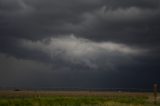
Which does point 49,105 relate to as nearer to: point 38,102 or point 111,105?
point 38,102

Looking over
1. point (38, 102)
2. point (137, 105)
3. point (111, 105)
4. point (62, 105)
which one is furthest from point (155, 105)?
point (38, 102)

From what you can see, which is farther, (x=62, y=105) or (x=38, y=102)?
(x=38, y=102)

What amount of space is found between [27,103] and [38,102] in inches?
83.8

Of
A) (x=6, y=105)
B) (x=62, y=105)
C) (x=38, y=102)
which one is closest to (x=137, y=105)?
(x=62, y=105)

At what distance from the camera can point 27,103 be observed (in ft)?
161

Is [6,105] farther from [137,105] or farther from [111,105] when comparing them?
[137,105]

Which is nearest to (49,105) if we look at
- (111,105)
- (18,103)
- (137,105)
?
(18,103)

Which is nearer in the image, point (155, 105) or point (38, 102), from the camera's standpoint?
point (155, 105)

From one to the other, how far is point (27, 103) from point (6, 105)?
10.8ft

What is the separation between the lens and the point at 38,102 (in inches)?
1996

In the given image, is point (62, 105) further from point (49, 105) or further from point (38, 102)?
point (38, 102)

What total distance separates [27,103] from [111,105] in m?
11.4

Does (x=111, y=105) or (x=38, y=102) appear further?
(x=38, y=102)

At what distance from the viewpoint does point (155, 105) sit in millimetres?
45531
